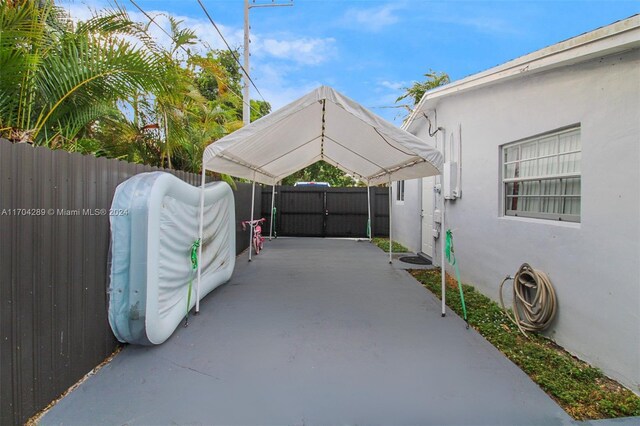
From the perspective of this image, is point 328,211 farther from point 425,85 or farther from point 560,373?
point 560,373

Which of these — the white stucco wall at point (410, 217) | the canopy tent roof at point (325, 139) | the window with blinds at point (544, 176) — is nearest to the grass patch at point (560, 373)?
the window with blinds at point (544, 176)

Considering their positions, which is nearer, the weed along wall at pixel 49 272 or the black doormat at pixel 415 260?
the weed along wall at pixel 49 272

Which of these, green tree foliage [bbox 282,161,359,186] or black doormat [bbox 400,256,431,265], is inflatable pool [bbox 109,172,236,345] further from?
green tree foliage [bbox 282,161,359,186]

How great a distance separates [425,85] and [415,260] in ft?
30.2

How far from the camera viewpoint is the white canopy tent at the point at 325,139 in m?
3.72

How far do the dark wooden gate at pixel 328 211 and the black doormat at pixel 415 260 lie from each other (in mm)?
4012

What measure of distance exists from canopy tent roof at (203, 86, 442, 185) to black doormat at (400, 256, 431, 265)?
6.16 feet

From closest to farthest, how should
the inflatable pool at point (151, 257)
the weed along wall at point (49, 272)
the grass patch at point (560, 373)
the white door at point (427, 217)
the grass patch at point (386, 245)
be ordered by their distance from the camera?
the weed along wall at point (49, 272), the grass patch at point (560, 373), the inflatable pool at point (151, 257), the white door at point (427, 217), the grass patch at point (386, 245)

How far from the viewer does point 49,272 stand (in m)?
2.27

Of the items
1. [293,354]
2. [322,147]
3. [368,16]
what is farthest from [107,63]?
[368,16]

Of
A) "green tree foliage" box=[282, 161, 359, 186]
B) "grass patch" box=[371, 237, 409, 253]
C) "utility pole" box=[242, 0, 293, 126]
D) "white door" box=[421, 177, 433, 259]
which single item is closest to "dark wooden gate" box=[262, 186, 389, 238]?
"grass patch" box=[371, 237, 409, 253]

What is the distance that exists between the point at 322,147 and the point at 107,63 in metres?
5.49

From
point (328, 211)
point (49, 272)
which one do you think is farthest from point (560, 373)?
point (328, 211)

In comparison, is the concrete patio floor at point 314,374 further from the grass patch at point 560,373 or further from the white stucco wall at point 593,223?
the white stucco wall at point 593,223
